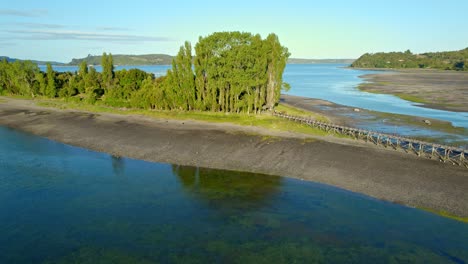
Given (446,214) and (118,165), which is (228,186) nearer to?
(118,165)

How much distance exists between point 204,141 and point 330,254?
3263 cm

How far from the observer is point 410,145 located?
47875 mm

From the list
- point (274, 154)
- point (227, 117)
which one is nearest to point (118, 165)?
point (274, 154)

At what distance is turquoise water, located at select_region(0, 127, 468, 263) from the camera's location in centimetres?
2589

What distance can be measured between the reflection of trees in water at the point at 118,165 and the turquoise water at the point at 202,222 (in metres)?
0.59

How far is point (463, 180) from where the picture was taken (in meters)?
37.1

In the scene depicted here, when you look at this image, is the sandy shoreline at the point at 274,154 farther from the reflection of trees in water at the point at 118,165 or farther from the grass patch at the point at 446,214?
the reflection of trees in water at the point at 118,165

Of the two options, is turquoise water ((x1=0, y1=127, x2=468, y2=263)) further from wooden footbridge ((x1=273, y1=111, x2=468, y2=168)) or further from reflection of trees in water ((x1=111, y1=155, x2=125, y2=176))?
wooden footbridge ((x1=273, y1=111, x2=468, y2=168))

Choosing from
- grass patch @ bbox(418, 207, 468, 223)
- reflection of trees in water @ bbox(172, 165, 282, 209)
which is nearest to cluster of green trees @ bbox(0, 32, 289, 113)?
reflection of trees in water @ bbox(172, 165, 282, 209)

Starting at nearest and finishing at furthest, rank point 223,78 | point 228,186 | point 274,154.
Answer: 1. point 228,186
2. point 274,154
3. point 223,78

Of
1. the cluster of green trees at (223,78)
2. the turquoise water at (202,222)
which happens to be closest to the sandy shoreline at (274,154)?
the turquoise water at (202,222)

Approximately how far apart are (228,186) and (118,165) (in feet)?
56.1

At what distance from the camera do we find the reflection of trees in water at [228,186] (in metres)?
35.6

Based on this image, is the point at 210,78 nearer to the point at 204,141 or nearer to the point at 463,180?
the point at 204,141
